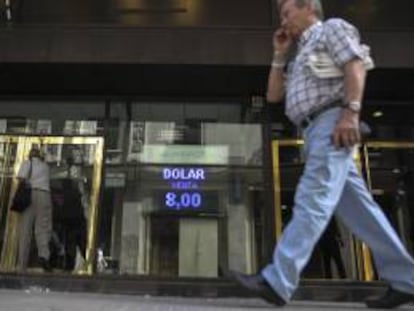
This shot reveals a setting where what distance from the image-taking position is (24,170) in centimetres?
945

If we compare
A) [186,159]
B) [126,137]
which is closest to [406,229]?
[186,159]

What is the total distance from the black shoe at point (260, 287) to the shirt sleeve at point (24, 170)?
18.5ft

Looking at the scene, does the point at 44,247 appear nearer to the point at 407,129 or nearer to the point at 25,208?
the point at 25,208

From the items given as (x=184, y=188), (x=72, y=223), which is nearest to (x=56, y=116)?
(x=72, y=223)

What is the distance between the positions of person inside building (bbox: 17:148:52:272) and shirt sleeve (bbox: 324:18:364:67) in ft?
18.3

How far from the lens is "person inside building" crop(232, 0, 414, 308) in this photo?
13.9 ft

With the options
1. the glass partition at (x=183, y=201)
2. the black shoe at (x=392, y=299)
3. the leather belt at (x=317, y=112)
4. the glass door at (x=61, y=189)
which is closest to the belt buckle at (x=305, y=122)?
the leather belt at (x=317, y=112)

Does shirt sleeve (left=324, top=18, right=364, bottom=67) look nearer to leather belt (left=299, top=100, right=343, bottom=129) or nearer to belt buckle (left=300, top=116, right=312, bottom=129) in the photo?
leather belt (left=299, top=100, right=343, bottom=129)

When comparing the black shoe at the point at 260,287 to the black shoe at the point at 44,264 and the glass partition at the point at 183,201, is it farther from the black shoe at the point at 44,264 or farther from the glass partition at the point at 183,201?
the black shoe at the point at 44,264

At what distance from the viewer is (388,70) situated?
28.2 feet

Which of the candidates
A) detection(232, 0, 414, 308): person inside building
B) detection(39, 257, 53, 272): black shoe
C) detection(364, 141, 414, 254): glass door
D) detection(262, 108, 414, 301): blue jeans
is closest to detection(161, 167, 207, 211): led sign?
detection(39, 257, 53, 272): black shoe

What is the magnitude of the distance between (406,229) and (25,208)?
15.0ft

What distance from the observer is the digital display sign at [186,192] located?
9430mm

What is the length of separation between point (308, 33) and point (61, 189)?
5566 mm
